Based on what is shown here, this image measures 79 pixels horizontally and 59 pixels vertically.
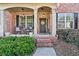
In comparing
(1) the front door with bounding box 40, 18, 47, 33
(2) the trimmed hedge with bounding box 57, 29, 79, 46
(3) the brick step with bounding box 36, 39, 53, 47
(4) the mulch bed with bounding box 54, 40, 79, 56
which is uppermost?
(1) the front door with bounding box 40, 18, 47, 33

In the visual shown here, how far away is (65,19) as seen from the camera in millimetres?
17344

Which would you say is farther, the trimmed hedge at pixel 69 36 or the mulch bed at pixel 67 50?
the trimmed hedge at pixel 69 36

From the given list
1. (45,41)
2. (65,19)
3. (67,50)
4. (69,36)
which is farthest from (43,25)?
(67,50)

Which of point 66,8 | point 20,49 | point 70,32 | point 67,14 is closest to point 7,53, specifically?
point 20,49

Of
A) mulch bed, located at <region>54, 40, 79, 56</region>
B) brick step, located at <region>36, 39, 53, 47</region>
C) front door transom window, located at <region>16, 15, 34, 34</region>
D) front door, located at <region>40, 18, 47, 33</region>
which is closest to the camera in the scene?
mulch bed, located at <region>54, 40, 79, 56</region>

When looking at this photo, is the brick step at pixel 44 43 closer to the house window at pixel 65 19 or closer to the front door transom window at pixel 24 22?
the house window at pixel 65 19

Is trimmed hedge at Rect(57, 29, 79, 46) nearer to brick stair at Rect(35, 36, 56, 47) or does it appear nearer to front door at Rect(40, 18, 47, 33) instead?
brick stair at Rect(35, 36, 56, 47)

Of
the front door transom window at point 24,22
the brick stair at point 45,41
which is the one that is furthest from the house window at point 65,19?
the brick stair at point 45,41

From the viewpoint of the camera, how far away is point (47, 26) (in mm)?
18328

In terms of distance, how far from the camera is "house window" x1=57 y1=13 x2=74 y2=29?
55.5 feet

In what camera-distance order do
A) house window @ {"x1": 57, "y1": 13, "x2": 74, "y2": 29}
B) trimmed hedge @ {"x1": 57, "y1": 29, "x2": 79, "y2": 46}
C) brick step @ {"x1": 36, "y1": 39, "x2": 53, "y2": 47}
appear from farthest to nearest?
house window @ {"x1": 57, "y1": 13, "x2": 74, "y2": 29}
trimmed hedge @ {"x1": 57, "y1": 29, "x2": 79, "y2": 46}
brick step @ {"x1": 36, "y1": 39, "x2": 53, "y2": 47}

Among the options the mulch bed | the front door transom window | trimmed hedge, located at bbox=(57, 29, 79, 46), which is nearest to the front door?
the front door transom window

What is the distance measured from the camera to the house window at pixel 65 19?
16.9 meters

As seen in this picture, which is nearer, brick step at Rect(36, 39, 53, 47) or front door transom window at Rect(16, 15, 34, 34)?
brick step at Rect(36, 39, 53, 47)
